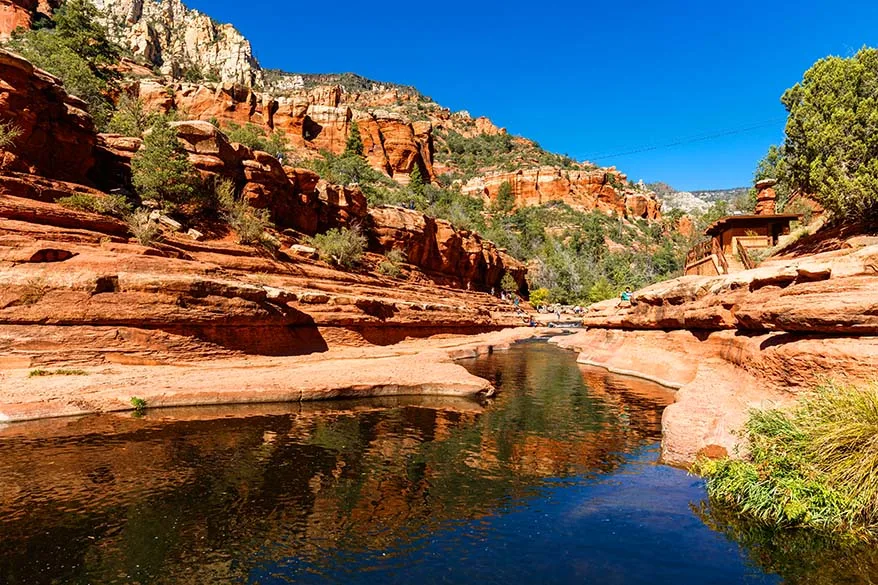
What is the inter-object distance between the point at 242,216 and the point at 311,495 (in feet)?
72.8

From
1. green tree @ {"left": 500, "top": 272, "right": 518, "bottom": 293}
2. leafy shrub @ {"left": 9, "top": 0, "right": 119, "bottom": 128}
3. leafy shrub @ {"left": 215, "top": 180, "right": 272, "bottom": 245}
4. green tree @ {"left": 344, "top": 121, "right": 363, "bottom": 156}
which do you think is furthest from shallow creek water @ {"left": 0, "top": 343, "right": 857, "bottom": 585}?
green tree @ {"left": 344, "top": 121, "right": 363, "bottom": 156}

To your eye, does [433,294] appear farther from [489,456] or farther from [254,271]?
[489,456]

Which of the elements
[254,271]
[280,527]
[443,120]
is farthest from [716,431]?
[443,120]

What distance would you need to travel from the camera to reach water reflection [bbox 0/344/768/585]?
237 inches

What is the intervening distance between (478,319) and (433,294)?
4142 millimetres

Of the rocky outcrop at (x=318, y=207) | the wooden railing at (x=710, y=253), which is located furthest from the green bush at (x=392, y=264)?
the wooden railing at (x=710, y=253)

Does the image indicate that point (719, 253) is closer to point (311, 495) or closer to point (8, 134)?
point (311, 495)

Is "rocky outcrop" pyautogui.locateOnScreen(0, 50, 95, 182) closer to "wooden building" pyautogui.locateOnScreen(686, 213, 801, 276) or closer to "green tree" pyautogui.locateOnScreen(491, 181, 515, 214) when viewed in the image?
"wooden building" pyautogui.locateOnScreen(686, 213, 801, 276)

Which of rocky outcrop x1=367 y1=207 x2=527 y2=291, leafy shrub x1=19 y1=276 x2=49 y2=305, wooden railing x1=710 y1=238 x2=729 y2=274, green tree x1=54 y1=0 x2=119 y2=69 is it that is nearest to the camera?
leafy shrub x1=19 y1=276 x2=49 y2=305

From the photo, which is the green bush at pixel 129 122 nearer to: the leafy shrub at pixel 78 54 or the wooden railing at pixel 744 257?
the leafy shrub at pixel 78 54

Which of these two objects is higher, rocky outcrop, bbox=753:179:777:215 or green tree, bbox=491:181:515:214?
green tree, bbox=491:181:515:214

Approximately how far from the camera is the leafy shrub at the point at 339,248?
31.8 metres

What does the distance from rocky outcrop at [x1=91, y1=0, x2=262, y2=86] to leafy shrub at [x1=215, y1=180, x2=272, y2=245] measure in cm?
10187

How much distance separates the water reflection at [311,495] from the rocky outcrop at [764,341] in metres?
1.38
